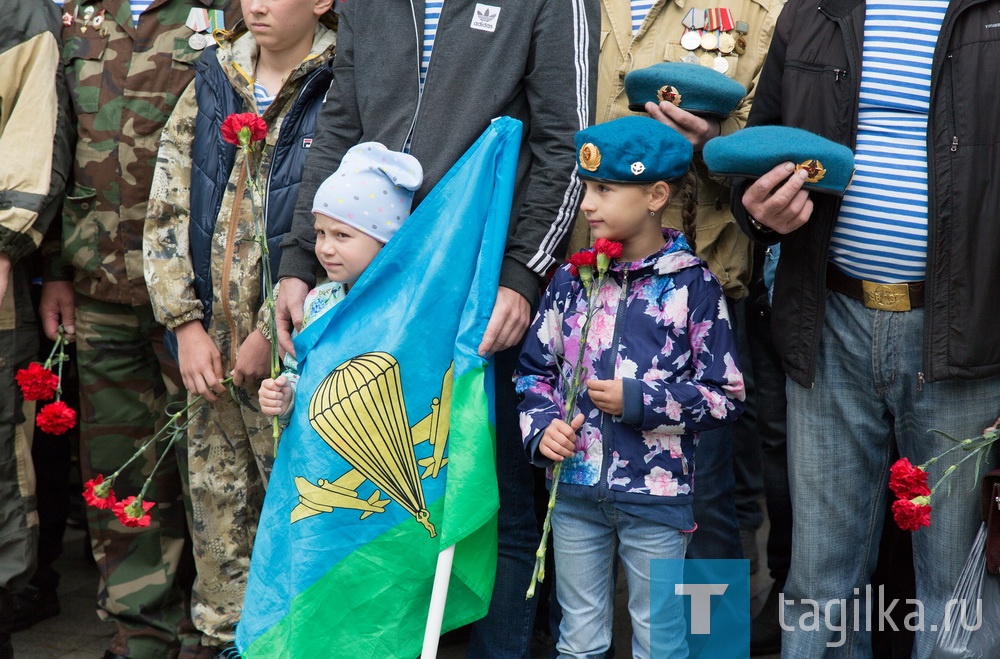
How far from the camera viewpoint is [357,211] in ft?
11.5

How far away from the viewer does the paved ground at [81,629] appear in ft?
14.8

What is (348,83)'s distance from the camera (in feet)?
12.3

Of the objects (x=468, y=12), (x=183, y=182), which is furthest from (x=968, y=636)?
(x=183, y=182)

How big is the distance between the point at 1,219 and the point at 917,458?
303 cm

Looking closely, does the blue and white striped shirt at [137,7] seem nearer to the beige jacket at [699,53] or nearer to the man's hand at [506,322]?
the beige jacket at [699,53]

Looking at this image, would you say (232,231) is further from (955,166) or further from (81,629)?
(955,166)

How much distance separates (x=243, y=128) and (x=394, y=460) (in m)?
1.03

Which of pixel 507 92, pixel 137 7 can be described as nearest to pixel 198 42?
pixel 137 7

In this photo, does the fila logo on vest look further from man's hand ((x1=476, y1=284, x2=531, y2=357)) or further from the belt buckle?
the belt buckle

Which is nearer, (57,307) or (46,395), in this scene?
(46,395)

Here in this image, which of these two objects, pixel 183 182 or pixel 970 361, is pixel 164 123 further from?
pixel 970 361

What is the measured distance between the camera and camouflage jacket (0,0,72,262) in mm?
4113

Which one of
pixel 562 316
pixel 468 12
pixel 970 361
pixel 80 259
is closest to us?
pixel 970 361

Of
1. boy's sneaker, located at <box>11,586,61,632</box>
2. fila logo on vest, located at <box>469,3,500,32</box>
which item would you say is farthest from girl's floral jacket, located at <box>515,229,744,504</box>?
boy's sneaker, located at <box>11,586,61,632</box>
